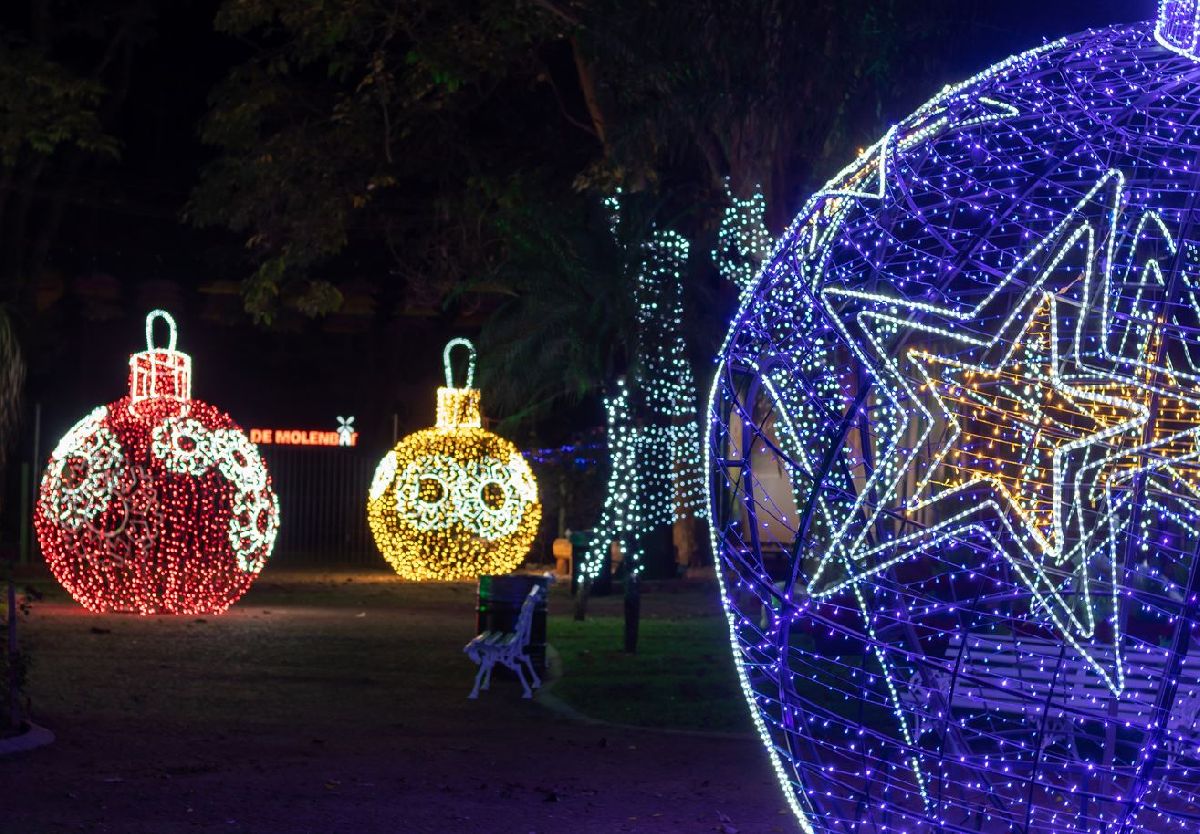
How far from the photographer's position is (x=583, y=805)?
823 cm

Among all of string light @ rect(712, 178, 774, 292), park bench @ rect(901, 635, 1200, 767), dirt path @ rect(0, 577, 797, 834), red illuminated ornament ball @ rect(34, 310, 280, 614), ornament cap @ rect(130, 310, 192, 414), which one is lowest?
dirt path @ rect(0, 577, 797, 834)

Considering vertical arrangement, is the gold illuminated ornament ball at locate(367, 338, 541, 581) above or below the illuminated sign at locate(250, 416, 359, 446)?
below

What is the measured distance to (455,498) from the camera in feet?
76.1

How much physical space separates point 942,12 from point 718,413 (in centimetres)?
956

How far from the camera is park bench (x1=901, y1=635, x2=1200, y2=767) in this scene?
5.77 metres

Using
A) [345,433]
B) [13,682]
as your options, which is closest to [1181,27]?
[13,682]

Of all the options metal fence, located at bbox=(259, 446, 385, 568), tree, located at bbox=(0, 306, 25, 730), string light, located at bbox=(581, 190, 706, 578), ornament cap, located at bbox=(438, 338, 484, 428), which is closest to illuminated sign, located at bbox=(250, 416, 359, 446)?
metal fence, located at bbox=(259, 446, 385, 568)

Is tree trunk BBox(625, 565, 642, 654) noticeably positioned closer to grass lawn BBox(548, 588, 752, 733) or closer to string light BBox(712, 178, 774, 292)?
grass lawn BBox(548, 588, 752, 733)

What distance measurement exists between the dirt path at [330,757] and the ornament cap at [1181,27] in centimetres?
386

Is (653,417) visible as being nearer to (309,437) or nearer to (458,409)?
(458,409)

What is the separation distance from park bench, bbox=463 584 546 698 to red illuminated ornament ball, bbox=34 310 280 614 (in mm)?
5252

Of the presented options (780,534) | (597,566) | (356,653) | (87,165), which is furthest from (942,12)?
(87,165)

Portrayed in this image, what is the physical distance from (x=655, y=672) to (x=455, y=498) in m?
10.0

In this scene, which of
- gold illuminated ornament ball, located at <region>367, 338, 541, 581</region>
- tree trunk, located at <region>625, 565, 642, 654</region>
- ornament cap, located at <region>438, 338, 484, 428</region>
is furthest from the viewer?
ornament cap, located at <region>438, 338, 484, 428</region>
